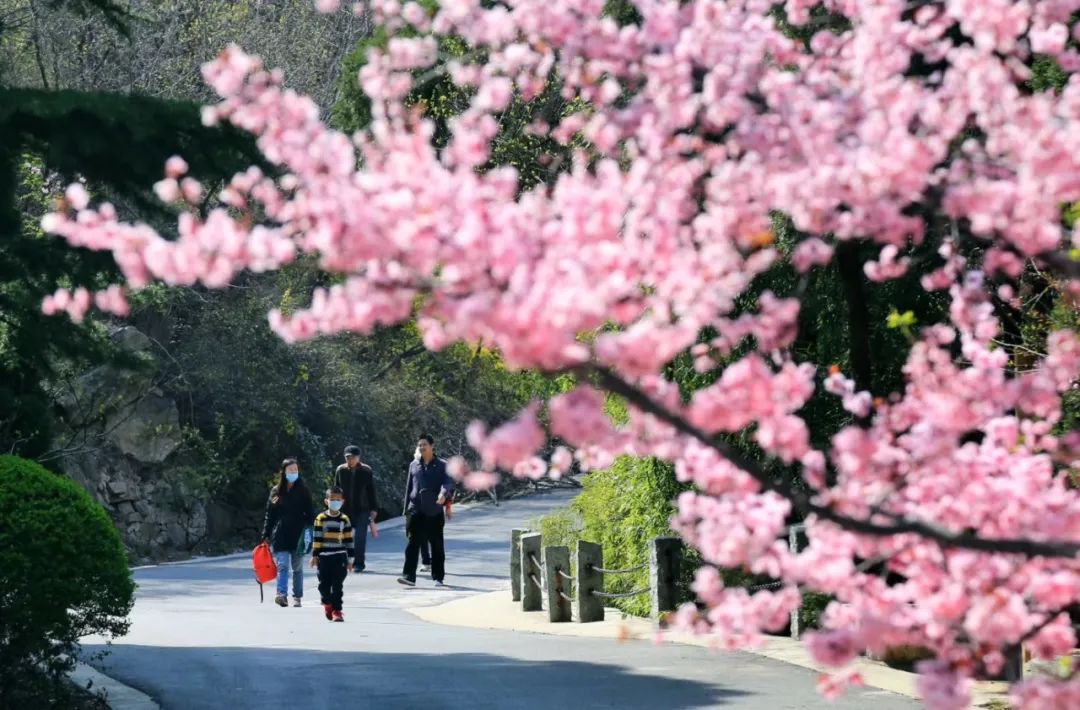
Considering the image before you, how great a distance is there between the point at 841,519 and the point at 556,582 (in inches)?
585

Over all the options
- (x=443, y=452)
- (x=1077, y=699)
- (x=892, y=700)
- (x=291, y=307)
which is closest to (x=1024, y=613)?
(x=1077, y=699)

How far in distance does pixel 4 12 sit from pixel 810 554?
29.2m

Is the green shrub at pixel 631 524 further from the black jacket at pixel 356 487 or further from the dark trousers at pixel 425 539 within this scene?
the black jacket at pixel 356 487

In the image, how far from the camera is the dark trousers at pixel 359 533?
24625 mm

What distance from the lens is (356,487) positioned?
80.3 feet

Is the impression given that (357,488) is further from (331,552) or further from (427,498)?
(331,552)

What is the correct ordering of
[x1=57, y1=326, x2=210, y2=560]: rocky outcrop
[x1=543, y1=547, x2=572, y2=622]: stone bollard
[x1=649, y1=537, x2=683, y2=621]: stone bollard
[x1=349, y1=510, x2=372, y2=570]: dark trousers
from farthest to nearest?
[x1=57, y1=326, x2=210, y2=560]: rocky outcrop, [x1=349, y1=510, x2=372, y2=570]: dark trousers, [x1=543, y1=547, x2=572, y2=622]: stone bollard, [x1=649, y1=537, x2=683, y2=621]: stone bollard

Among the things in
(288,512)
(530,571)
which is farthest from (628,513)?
(288,512)

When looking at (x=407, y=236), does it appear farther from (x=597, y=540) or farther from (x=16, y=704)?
(x=597, y=540)

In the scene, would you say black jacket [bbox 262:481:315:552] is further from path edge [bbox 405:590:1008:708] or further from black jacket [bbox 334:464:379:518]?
black jacket [bbox 334:464:379:518]

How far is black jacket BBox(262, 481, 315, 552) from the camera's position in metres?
20.4

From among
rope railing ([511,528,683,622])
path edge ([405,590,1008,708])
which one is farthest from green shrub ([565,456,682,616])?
path edge ([405,590,1008,708])

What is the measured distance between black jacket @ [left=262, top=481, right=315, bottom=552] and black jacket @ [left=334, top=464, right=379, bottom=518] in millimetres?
3663

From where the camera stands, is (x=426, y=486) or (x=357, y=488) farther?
(x=357, y=488)
